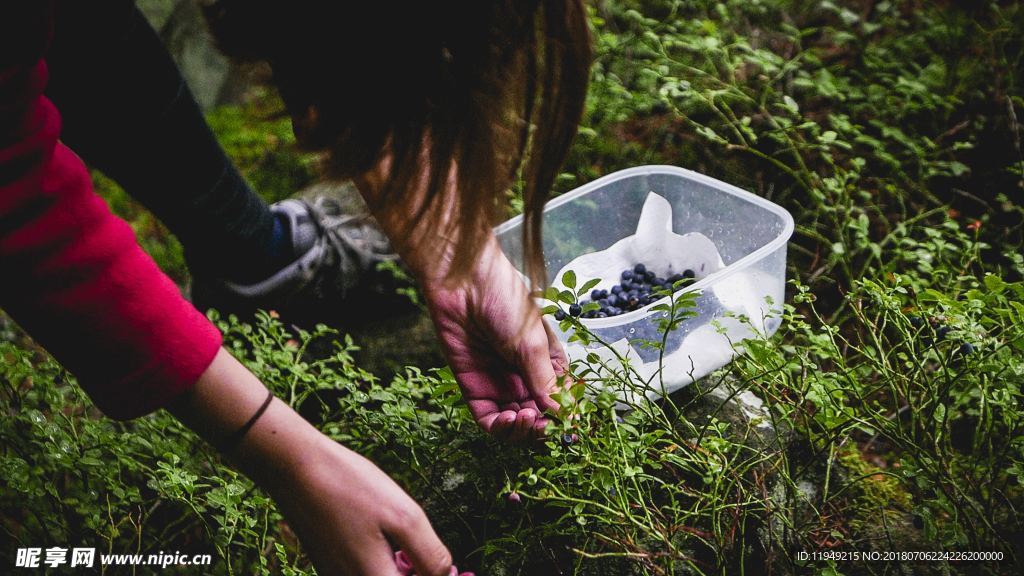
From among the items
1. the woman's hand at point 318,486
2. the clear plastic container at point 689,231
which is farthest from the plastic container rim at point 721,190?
the woman's hand at point 318,486

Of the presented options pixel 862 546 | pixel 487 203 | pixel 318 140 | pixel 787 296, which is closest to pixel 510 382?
pixel 487 203

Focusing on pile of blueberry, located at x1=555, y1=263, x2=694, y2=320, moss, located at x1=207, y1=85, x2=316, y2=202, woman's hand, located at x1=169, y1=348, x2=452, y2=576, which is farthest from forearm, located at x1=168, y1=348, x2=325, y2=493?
moss, located at x1=207, y1=85, x2=316, y2=202

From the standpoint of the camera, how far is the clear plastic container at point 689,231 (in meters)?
1.38

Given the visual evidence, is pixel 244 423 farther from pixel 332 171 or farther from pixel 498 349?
pixel 498 349

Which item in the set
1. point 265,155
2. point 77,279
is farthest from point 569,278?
point 265,155

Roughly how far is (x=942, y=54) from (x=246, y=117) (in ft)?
9.30

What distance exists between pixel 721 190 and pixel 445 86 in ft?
3.30

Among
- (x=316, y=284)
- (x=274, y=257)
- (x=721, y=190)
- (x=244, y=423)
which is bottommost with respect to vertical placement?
(x=316, y=284)

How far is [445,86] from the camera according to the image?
35.5 inches

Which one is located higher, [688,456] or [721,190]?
[721,190]

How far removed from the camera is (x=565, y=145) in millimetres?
927

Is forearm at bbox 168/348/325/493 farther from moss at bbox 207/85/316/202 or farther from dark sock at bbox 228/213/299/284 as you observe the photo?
moss at bbox 207/85/316/202

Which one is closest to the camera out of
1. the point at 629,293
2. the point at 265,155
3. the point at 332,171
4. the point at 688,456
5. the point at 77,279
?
the point at 77,279

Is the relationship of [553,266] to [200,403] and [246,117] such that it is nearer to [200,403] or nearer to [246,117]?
[200,403]
